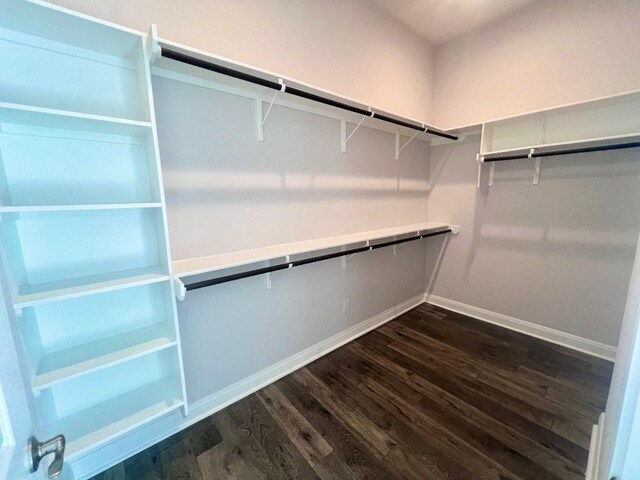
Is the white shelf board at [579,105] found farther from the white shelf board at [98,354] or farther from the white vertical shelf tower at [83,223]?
the white shelf board at [98,354]

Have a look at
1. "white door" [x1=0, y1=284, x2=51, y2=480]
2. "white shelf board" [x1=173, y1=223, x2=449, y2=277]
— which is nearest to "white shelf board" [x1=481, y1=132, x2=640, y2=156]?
"white shelf board" [x1=173, y1=223, x2=449, y2=277]

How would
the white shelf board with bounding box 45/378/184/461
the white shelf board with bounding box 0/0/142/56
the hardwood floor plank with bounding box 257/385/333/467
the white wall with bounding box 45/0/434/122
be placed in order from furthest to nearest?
the hardwood floor plank with bounding box 257/385/333/467
the white wall with bounding box 45/0/434/122
the white shelf board with bounding box 45/378/184/461
the white shelf board with bounding box 0/0/142/56

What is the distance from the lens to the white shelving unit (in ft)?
6.41

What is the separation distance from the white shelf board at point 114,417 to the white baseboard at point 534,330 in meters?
2.88

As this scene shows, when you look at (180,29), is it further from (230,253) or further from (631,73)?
(631,73)

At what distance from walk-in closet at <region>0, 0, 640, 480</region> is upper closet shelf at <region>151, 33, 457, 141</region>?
2 cm

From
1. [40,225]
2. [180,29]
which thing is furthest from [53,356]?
[180,29]

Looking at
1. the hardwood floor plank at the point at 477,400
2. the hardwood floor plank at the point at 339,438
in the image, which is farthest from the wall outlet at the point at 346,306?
the hardwood floor plank at the point at 339,438

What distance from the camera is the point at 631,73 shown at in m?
1.92

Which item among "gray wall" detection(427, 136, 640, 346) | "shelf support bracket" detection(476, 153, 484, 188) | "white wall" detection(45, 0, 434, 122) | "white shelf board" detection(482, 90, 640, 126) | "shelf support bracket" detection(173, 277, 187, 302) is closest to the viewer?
"shelf support bracket" detection(173, 277, 187, 302)

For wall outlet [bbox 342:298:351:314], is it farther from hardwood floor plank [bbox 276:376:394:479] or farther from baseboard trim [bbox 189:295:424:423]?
hardwood floor plank [bbox 276:376:394:479]

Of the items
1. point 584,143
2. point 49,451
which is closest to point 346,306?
point 49,451

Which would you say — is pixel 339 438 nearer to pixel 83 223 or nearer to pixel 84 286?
pixel 84 286

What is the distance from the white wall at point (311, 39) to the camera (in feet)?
4.48
